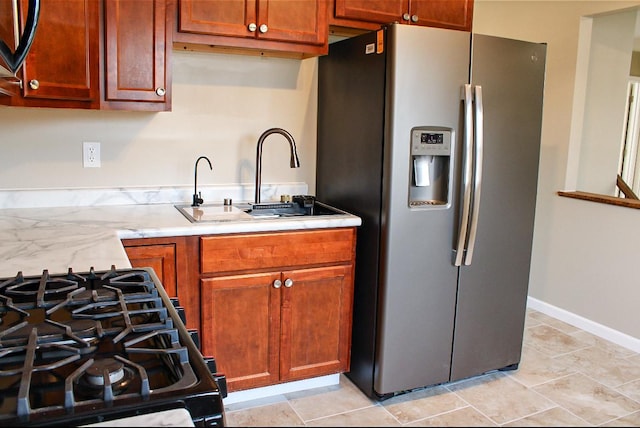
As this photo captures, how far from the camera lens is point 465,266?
2570 millimetres

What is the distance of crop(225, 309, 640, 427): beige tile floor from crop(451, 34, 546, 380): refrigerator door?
21cm

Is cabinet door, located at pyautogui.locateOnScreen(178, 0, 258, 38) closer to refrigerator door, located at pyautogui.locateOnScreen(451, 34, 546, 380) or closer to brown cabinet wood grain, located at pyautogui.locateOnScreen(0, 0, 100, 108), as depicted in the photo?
brown cabinet wood grain, located at pyautogui.locateOnScreen(0, 0, 100, 108)

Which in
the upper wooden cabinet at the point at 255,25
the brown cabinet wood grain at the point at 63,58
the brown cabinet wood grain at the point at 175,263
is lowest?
the brown cabinet wood grain at the point at 175,263

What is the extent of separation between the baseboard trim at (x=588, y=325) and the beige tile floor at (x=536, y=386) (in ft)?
0.13

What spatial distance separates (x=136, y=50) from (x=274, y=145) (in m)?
0.90

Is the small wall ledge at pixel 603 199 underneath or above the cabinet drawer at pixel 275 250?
above

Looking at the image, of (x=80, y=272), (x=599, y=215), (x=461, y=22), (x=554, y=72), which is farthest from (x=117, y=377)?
(x=554, y=72)

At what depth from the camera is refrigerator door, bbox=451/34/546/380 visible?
2518 millimetres

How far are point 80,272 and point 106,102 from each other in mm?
1077

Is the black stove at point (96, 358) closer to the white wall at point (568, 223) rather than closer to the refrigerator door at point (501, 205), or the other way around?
the refrigerator door at point (501, 205)

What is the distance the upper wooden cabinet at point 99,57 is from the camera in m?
2.12

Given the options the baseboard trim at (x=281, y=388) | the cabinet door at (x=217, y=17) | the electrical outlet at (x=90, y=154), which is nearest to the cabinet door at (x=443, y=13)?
the cabinet door at (x=217, y=17)

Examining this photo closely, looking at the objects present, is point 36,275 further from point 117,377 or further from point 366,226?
point 366,226

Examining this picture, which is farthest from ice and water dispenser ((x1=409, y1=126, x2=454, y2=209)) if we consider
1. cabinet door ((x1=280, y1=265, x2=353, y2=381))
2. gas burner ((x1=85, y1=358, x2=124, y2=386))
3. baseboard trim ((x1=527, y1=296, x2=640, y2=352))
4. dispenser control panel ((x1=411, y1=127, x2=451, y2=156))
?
gas burner ((x1=85, y1=358, x2=124, y2=386))
